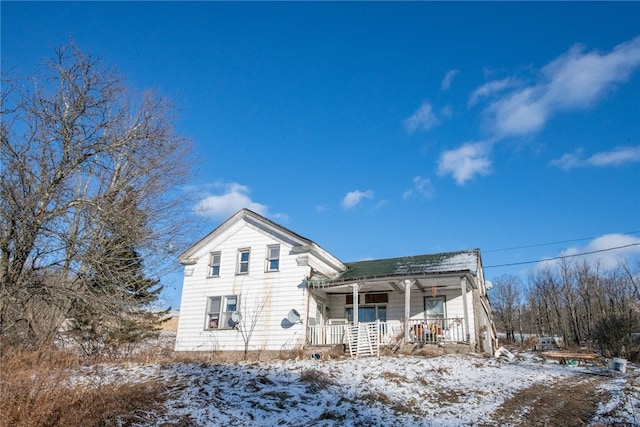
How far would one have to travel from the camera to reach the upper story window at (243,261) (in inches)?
781

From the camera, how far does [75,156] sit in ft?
32.8

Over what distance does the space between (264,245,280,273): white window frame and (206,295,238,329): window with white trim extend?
6.53ft

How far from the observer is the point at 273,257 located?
64.0 feet

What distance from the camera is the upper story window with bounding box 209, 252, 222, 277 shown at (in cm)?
2048

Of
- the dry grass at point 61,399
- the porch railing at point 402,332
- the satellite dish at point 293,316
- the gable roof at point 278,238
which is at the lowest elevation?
the dry grass at point 61,399

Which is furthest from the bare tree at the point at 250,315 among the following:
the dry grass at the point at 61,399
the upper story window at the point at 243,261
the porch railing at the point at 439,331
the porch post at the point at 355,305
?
the dry grass at the point at 61,399

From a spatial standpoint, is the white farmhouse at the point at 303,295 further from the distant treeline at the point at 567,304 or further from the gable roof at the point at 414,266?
the distant treeline at the point at 567,304

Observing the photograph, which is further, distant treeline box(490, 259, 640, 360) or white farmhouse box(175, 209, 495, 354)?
distant treeline box(490, 259, 640, 360)

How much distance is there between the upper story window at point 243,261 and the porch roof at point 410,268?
3577 mm

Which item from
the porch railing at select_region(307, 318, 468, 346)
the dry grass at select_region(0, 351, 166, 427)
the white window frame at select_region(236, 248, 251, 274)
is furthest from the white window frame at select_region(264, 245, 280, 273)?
the dry grass at select_region(0, 351, 166, 427)

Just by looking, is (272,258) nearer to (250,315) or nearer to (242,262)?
(242,262)

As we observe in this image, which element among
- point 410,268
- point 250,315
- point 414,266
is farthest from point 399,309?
point 250,315

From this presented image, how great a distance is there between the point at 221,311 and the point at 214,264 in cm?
243

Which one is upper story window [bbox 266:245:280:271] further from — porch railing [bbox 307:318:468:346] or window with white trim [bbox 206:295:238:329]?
porch railing [bbox 307:318:468:346]
